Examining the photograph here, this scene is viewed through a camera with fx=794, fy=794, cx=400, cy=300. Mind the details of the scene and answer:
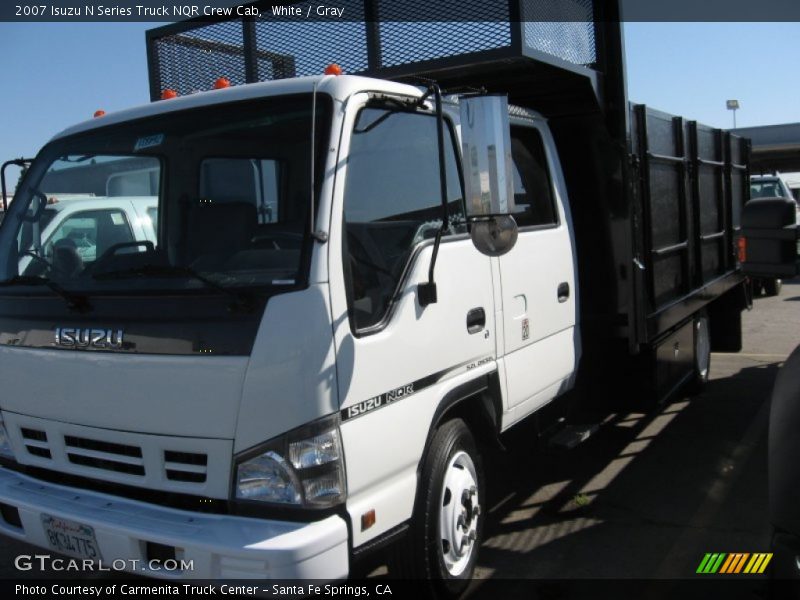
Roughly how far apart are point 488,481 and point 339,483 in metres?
2.63

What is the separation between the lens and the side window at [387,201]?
309 centimetres

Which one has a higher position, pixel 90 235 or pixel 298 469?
pixel 90 235

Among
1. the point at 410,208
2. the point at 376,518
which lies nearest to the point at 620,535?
the point at 376,518

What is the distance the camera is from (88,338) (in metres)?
3.08

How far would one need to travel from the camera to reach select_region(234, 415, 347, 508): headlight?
2760 mm

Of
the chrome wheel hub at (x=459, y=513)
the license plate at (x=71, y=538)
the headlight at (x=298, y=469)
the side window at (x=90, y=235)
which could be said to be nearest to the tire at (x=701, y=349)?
the chrome wheel hub at (x=459, y=513)

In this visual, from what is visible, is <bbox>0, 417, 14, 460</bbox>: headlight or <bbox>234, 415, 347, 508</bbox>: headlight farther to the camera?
<bbox>0, 417, 14, 460</bbox>: headlight

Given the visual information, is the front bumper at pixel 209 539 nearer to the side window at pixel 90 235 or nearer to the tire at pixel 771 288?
the side window at pixel 90 235

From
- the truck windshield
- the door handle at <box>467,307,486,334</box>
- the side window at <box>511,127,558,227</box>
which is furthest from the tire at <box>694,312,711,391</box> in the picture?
the truck windshield

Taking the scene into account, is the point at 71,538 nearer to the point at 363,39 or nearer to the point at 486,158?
the point at 486,158

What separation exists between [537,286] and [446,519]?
1.39 metres

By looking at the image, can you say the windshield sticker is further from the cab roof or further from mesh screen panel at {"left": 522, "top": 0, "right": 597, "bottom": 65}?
mesh screen panel at {"left": 522, "top": 0, "right": 597, "bottom": 65}

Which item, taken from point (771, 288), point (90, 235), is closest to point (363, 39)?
point (90, 235)

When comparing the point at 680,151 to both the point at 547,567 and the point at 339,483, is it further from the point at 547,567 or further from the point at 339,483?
the point at 339,483
